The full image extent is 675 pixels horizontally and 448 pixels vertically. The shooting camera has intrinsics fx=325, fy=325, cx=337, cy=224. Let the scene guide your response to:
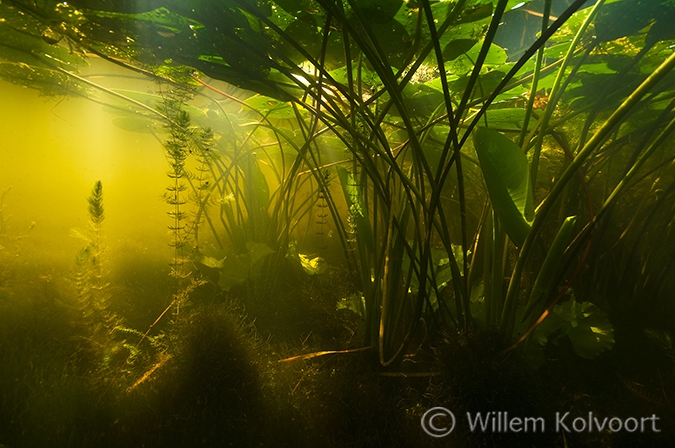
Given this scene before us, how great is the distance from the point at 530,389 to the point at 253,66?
1.44m

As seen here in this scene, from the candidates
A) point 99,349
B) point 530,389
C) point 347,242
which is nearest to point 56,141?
point 99,349

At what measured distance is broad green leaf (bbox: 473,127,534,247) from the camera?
0.83 metres

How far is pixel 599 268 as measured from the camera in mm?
1875

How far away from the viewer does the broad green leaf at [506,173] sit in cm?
83

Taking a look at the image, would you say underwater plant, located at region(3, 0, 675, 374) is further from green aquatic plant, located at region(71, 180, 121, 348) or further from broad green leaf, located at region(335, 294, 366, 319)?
green aquatic plant, located at region(71, 180, 121, 348)

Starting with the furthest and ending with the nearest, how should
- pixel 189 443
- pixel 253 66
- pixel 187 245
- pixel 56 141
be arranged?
pixel 56 141 < pixel 187 245 < pixel 253 66 < pixel 189 443

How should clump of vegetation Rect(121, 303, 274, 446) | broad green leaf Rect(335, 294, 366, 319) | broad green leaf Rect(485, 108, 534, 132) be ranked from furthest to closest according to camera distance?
broad green leaf Rect(485, 108, 534, 132) < broad green leaf Rect(335, 294, 366, 319) < clump of vegetation Rect(121, 303, 274, 446)

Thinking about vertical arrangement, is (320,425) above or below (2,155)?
below

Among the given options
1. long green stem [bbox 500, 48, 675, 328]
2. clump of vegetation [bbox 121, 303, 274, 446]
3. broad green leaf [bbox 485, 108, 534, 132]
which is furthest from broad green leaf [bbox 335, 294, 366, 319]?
broad green leaf [bbox 485, 108, 534, 132]

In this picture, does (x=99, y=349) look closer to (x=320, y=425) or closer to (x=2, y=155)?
(x=320, y=425)

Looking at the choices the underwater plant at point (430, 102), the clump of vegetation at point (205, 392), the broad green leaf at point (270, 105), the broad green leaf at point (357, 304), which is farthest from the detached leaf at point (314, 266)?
the broad green leaf at point (270, 105)

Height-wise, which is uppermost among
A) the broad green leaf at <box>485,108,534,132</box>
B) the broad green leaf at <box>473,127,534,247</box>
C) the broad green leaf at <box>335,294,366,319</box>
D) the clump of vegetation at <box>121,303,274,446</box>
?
the broad green leaf at <box>485,108,534,132</box>

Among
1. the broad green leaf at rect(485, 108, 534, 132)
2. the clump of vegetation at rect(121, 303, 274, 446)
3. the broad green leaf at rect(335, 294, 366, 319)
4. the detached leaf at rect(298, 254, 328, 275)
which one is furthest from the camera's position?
the detached leaf at rect(298, 254, 328, 275)

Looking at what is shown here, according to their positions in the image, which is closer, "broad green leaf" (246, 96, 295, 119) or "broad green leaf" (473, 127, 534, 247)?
"broad green leaf" (473, 127, 534, 247)
